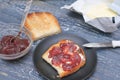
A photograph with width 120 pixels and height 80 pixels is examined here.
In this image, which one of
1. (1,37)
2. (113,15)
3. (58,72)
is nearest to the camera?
(58,72)

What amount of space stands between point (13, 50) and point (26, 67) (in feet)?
0.23

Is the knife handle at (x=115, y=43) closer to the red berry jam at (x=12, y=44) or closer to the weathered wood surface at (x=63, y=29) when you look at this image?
the weathered wood surface at (x=63, y=29)

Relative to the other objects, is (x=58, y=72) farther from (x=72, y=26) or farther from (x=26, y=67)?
(x=72, y=26)

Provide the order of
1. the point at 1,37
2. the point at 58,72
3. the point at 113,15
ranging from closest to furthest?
the point at 58,72 → the point at 1,37 → the point at 113,15

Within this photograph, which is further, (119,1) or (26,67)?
(119,1)

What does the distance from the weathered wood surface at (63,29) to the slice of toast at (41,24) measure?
0.10 ft

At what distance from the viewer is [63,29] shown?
37.2 inches

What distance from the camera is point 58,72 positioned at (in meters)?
0.76

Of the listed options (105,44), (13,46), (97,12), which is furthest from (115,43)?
(13,46)

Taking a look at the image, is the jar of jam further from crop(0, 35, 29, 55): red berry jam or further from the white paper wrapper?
the white paper wrapper

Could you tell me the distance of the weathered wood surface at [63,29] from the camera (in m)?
0.78

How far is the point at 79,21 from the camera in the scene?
38.5 inches

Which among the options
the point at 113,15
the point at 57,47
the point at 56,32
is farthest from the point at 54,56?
the point at 113,15

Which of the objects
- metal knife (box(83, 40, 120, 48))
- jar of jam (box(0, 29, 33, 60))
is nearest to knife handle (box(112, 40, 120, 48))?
metal knife (box(83, 40, 120, 48))
